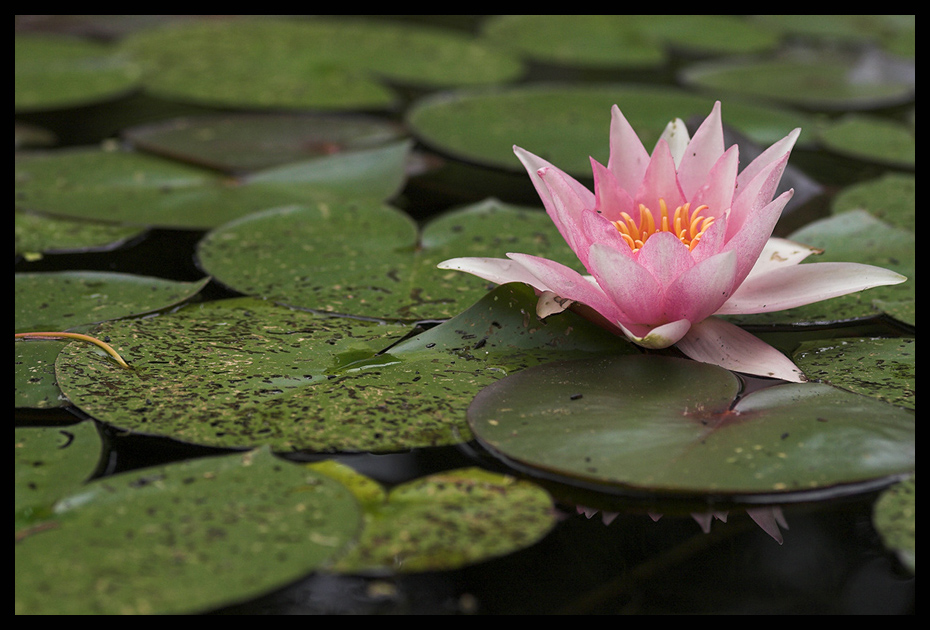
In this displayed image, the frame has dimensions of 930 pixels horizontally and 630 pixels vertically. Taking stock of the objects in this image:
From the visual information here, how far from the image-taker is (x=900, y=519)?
43.8 inches

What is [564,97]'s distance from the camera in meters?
3.19

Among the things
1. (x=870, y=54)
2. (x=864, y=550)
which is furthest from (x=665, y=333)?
(x=870, y=54)

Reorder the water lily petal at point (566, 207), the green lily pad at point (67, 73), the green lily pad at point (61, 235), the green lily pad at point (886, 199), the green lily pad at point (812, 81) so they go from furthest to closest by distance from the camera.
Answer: the green lily pad at point (812, 81) < the green lily pad at point (67, 73) < the green lily pad at point (886, 199) < the green lily pad at point (61, 235) < the water lily petal at point (566, 207)

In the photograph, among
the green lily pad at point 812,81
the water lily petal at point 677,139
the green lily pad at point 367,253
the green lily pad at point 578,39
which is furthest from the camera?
the green lily pad at point 578,39

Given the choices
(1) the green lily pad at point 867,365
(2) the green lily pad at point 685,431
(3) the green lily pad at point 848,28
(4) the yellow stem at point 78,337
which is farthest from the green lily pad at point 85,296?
(3) the green lily pad at point 848,28

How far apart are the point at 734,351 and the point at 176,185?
165cm

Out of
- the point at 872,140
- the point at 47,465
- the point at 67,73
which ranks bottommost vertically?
the point at 47,465

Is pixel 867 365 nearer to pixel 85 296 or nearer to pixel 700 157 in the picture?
pixel 700 157

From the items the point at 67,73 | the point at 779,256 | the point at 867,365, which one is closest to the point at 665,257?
the point at 779,256

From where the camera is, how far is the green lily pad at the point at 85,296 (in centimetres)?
162

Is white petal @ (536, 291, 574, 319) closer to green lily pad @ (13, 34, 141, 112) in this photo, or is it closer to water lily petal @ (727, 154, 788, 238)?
water lily petal @ (727, 154, 788, 238)

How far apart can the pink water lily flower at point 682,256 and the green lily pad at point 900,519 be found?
27 cm

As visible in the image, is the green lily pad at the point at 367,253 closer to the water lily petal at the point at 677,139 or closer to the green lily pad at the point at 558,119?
the water lily petal at the point at 677,139

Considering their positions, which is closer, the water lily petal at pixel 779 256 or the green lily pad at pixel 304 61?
the water lily petal at pixel 779 256
